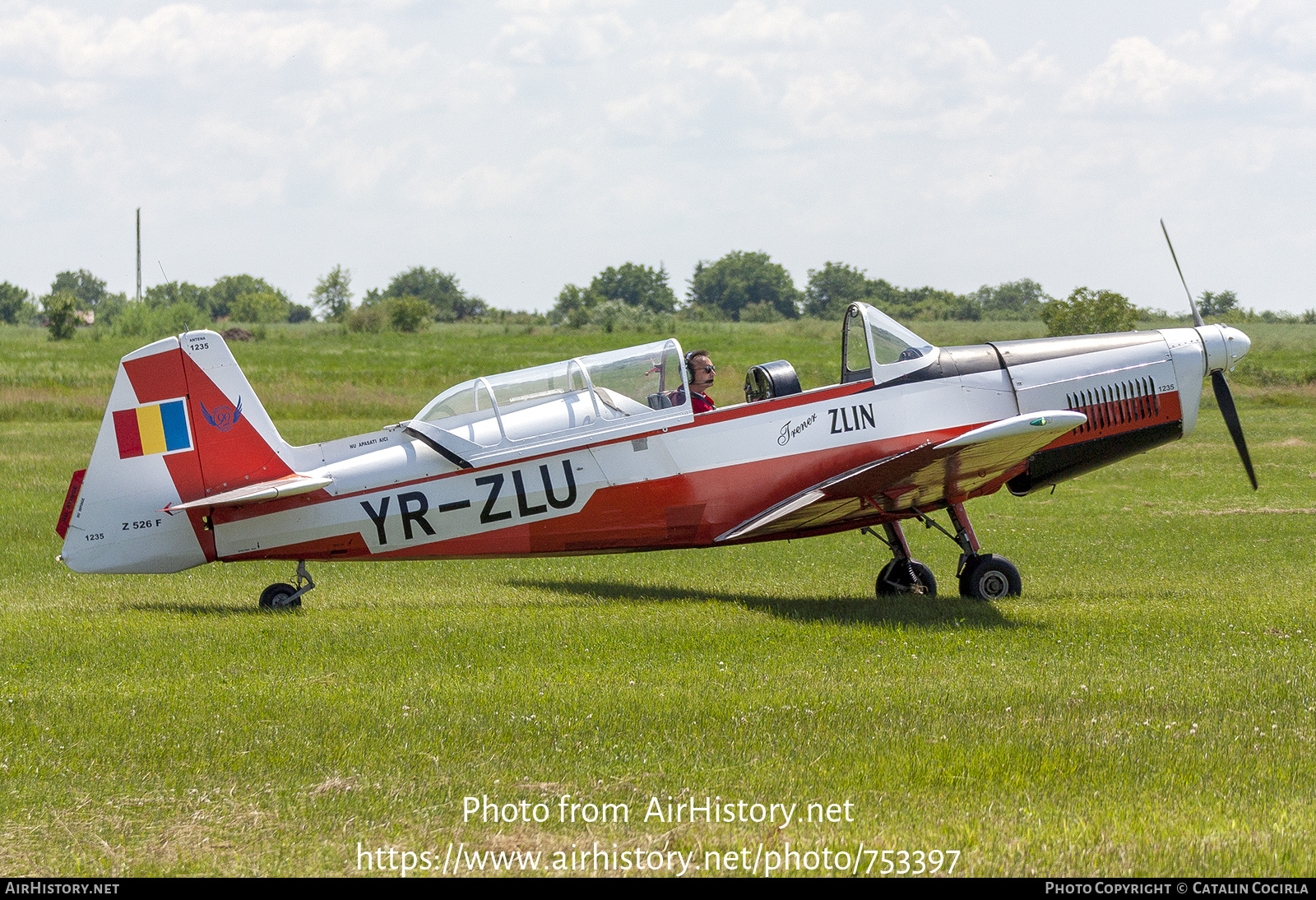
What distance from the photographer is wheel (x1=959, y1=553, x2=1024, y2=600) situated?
425 inches

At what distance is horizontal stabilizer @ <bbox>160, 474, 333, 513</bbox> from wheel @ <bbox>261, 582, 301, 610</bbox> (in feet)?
2.98

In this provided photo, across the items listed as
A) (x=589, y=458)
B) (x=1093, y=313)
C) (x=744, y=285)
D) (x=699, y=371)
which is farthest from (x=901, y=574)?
(x=744, y=285)

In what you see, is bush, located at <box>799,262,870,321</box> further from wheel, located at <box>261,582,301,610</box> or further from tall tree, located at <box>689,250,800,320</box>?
wheel, located at <box>261,582,301,610</box>

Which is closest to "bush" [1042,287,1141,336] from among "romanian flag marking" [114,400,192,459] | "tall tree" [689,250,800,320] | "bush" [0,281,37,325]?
"romanian flag marking" [114,400,192,459]

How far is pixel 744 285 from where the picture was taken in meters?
113

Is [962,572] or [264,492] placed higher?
[264,492]

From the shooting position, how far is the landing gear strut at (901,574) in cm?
1134

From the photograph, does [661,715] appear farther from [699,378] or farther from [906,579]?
[906,579]

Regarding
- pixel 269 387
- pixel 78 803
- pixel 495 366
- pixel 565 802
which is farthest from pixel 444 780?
pixel 495 366

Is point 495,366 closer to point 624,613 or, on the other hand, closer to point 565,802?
point 624,613

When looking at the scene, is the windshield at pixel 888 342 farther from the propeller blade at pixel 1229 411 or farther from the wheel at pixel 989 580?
the propeller blade at pixel 1229 411

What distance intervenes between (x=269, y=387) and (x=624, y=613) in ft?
102

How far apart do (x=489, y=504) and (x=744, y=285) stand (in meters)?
104
